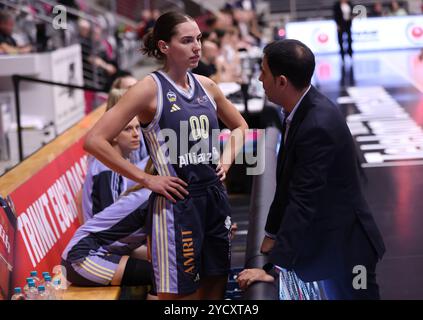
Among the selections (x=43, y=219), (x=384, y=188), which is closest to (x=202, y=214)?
(x=43, y=219)

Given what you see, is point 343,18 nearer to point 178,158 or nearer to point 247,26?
point 247,26

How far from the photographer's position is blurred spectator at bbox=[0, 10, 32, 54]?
10414 millimetres

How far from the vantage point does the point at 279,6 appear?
2645 cm

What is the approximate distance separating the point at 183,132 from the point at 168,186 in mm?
242

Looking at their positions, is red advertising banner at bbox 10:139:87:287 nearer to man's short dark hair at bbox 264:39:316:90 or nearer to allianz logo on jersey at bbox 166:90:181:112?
allianz logo on jersey at bbox 166:90:181:112

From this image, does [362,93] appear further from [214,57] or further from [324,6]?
[324,6]

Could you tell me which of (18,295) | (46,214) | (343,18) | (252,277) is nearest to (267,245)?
(252,277)

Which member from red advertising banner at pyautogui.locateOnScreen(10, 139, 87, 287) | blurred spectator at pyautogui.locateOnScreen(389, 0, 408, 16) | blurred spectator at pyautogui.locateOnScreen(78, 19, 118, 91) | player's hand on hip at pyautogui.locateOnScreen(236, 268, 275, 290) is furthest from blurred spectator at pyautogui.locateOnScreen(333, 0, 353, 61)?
player's hand on hip at pyautogui.locateOnScreen(236, 268, 275, 290)

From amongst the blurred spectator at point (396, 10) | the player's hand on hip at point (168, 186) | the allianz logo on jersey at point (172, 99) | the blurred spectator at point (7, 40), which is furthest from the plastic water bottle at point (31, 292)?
the blurred spectator at point (396, 10)

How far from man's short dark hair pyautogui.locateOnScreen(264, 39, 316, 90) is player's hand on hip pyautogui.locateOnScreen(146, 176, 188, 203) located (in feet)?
2.25

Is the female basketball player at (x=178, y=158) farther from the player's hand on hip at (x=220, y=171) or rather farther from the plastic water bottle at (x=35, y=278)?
the plastic water bottle at (x=35, y=278)

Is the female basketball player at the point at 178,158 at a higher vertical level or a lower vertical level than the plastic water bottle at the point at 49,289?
higher

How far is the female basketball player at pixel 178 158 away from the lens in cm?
348

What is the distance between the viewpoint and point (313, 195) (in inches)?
119
